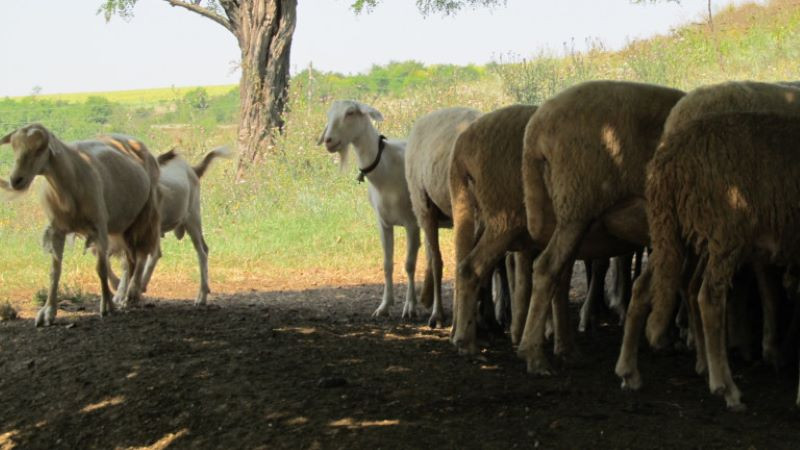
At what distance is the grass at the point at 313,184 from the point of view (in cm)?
1483

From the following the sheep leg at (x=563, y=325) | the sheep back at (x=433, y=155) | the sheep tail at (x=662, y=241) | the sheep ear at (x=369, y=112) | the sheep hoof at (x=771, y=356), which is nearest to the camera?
the sheep tail at (x=662, y=241)

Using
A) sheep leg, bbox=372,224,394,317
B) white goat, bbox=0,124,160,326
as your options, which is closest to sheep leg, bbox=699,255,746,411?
sheep leg, bbox=372,224,394,317

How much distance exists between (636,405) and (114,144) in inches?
257

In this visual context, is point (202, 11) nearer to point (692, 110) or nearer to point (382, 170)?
point (382, 170)

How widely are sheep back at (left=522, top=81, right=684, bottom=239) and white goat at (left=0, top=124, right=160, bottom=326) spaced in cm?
454

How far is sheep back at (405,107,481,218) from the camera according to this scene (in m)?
9.00

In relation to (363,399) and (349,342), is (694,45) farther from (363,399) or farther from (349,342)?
(363,399)

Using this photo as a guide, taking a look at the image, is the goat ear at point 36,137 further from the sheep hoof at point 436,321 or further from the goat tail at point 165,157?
the sheep hoof at point 436,321

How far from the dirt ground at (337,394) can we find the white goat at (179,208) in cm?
250

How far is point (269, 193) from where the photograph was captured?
61.1 feet

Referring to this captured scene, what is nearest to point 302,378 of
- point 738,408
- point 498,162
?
point 498,162

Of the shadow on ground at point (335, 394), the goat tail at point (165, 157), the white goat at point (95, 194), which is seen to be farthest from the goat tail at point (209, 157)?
the shadow on ground at point (335, 394)

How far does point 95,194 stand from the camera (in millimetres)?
9836

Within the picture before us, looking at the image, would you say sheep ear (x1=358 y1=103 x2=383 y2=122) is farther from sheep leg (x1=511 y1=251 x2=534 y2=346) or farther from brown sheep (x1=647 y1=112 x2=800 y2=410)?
brown sheep (x1=647 y1=112 x2=800 y2=410)
